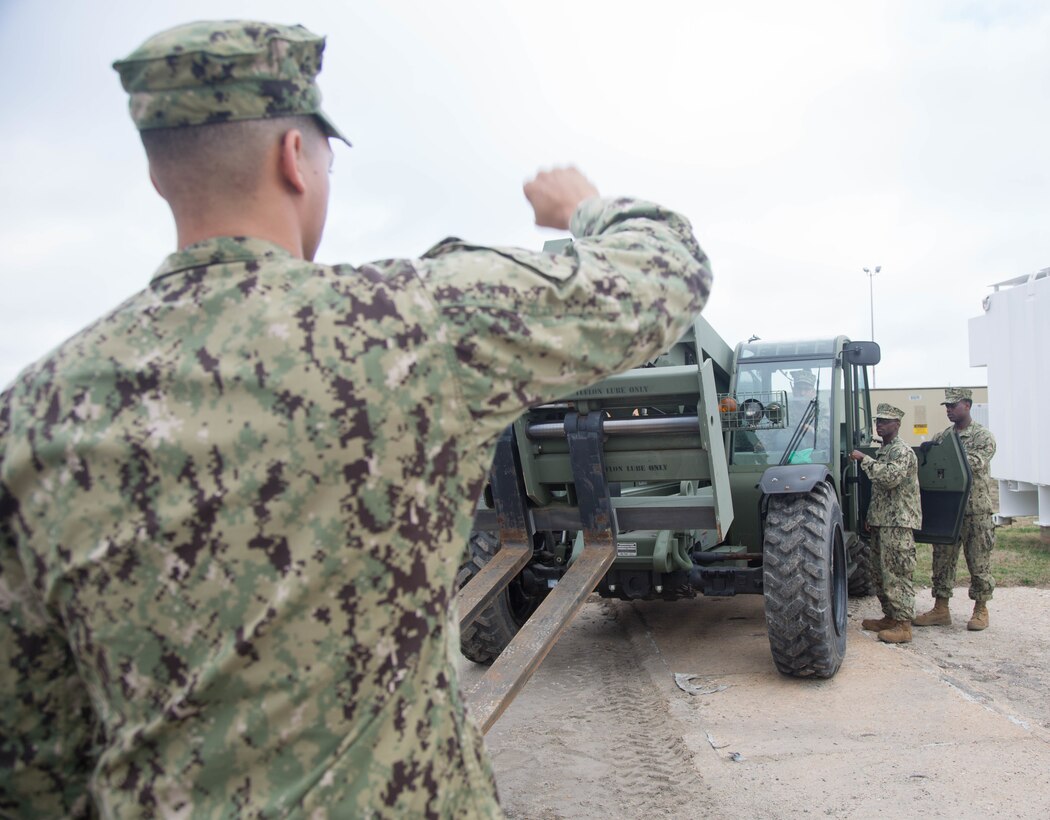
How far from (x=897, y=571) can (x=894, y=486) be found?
69cm

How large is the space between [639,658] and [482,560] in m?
1.57

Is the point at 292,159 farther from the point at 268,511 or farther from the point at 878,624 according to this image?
the point at 878,624

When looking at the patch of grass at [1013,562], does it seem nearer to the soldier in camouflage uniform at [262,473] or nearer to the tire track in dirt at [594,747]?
the tire track in dirt at [594,747]

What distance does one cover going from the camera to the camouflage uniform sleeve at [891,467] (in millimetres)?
7367

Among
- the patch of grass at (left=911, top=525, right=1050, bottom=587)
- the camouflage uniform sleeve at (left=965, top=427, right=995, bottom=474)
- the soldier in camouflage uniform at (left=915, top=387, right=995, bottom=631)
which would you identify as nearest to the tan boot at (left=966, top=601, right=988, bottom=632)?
the soldier in camouflage uniform at (left=915, top=387, right=995, bottom=631)

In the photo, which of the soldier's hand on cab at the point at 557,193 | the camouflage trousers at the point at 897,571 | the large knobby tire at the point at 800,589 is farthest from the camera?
the camouflage trousers at the point at 897,571

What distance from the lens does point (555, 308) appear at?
1119 millimetres

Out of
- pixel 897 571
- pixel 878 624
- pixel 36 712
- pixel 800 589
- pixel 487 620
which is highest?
pixel 36 712

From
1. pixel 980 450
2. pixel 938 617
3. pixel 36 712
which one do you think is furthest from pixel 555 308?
pixel 980 450

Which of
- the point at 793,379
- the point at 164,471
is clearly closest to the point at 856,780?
the point at 793,379

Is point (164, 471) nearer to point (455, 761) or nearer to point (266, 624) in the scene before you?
point (266, 624)

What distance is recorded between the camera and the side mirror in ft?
24.3

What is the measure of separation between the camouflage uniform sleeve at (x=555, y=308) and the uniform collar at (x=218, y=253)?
0.20m

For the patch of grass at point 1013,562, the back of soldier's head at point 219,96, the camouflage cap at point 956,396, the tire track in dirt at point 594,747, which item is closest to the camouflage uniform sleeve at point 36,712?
the back of soldier's head at point 219,96
